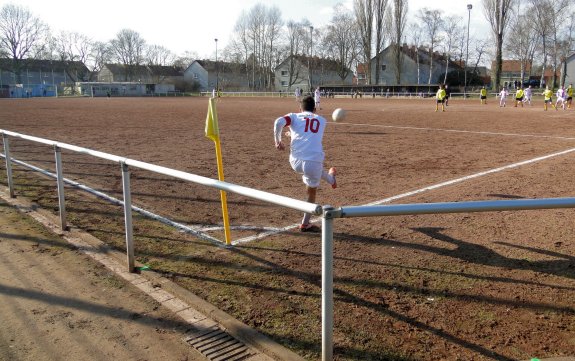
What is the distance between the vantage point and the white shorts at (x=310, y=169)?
5676mm

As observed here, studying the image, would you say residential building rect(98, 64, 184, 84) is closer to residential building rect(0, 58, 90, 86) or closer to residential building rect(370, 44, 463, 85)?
residential building rect(0, 58, 90, 86)

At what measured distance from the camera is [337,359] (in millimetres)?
3027

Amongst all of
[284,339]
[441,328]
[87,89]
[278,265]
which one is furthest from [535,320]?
[87,89]

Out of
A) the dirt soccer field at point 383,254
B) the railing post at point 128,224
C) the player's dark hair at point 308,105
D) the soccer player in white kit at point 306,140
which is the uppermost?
the player's dark hair at point 308,105

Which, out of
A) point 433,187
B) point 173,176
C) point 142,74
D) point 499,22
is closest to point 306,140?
point 173,176

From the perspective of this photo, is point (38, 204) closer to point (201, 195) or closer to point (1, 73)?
point (201, 195)

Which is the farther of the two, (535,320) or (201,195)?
(201,195)

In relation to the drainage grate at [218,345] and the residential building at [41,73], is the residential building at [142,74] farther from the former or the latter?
the drainage grate at [218,345]

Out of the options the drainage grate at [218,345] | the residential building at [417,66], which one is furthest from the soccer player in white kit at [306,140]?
the residential building at [417,66]

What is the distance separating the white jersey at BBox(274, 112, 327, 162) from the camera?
5.57 meters

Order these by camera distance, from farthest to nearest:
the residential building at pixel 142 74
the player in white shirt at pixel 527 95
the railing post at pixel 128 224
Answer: the residential building at pixel 142 74 < the player in white shirt at pixel 527 95 < the railing post at pixel 128 224

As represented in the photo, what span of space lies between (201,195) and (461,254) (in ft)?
14.5

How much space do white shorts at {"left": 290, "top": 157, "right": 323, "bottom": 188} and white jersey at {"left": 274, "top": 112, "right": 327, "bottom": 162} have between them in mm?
51

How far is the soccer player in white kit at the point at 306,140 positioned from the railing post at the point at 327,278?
2.97m
